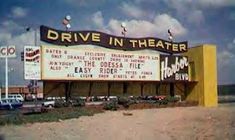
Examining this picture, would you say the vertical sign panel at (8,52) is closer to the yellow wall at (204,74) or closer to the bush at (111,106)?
the bush at (111,106)

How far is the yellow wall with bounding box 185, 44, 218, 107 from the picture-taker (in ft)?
134

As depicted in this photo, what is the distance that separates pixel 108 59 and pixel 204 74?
9.99 metres

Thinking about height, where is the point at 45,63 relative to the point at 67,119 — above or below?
above

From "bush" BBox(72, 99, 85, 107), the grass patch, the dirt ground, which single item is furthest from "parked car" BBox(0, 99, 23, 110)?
the dirt ground

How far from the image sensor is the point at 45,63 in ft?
108

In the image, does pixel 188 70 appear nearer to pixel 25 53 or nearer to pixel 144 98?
pixel 144 98

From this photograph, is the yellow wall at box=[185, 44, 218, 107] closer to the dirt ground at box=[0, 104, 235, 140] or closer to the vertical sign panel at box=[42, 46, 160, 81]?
the vertical sign panel at box=[42, 46, 160, 81]

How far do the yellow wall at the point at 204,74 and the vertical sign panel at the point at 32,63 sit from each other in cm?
1578

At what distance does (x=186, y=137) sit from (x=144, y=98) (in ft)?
72.6

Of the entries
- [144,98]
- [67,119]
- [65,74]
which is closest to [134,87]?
[144,98]

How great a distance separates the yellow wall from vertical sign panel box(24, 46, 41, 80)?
15779 millimetres

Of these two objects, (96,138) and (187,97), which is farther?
(187,97)

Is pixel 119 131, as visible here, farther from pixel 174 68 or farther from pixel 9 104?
pixel 9 104

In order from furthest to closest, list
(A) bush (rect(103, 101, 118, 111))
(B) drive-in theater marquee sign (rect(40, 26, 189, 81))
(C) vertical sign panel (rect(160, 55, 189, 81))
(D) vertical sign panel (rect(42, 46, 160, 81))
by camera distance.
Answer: (C) vertical sign panel (rect(160, 55, 189, 81))
(A) bush (rect(103, 101, 118, 111))
(B) drive-in theater marquee sign (rect(40, 26, 189, 81))
(D) vertical sign panel (rect(42, 46, 160, 81))
